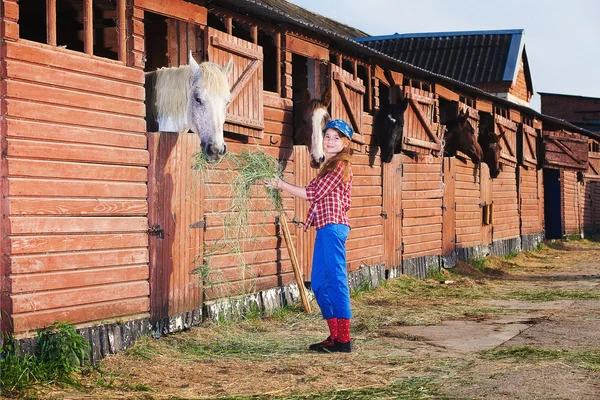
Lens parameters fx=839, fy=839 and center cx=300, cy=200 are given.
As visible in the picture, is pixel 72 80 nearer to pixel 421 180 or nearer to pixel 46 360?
pixel 46 360

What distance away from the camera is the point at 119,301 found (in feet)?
23.2

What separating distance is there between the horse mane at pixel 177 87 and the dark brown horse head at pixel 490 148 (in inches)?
457

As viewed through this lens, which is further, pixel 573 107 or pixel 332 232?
pixel 573 107

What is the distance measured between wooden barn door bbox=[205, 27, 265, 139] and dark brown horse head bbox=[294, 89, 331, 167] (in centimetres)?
80

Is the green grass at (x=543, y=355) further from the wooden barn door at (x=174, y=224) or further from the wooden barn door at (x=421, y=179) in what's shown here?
the wooden barn door at (x=421, y=179)

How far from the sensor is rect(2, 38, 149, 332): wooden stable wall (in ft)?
19.9

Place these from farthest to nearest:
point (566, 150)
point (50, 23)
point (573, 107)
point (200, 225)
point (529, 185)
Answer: point (573, 107)
point (566, 150)
point (529, 185)
point (200, 225)
point (50, 23)

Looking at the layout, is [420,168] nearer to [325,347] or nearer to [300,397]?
[325,347]

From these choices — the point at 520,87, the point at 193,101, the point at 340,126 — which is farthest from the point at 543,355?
the point at 520,87

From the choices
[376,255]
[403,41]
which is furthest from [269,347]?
[403,41]

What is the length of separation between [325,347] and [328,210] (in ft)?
3.89

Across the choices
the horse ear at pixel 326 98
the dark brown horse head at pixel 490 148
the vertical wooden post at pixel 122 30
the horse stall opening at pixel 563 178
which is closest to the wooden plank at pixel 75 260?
the vertical wooden post at pixel 122 30

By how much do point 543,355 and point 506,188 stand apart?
14.2 meters

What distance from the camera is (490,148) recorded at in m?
18.4
